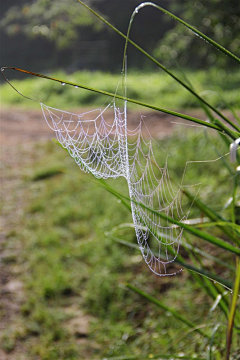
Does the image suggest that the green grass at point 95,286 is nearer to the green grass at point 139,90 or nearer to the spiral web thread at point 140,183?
the spiral web thread at point 140,183

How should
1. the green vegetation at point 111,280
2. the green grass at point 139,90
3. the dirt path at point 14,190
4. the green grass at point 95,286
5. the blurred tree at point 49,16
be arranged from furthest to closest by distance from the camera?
the green grass at point 139,90
the blurred tree at point 49,16
the dirt path at point 14,190
the green grass at point 95,286
the green vegetation at point 111,280

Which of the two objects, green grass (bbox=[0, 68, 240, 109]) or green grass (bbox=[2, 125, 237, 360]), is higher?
green grass (bbox=[0, 68, 240, 109])

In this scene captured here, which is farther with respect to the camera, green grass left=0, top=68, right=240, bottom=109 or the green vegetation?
green grass left=0, top=68, right=240, bottom=109

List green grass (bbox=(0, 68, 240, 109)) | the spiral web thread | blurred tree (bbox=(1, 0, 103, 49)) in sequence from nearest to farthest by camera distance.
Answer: the spiral web thread
blurred tree (bbox=(1, 0, 103, 49))
green grass (bbox=(0, 68, 240, 109))

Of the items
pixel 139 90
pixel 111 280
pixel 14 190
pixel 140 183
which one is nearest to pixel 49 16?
pixel 140 183

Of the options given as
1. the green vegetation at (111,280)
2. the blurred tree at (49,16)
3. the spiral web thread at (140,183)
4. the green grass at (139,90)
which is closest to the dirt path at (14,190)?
the green vegetation at (111,280)

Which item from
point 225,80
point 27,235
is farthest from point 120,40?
point 27,235

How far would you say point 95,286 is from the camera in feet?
8.18

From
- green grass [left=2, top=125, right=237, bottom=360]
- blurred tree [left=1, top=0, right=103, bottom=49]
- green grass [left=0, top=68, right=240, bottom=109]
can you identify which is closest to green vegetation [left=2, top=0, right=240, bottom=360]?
green grass [left=2, top=125, right=237, bottom=360]

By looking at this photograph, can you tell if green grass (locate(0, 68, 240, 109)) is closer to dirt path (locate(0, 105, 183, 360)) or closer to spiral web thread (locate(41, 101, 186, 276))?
dirt path (locate(0, 105, 183, 360))

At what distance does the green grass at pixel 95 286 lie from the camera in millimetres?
2066

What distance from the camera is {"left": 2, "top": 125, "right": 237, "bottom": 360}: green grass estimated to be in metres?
2.07

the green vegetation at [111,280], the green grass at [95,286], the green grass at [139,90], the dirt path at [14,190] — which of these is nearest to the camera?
the green vegetation at [111,280]

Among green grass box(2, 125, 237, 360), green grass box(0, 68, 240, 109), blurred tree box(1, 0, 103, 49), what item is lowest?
green grass box(2, 125, 237, 360)
